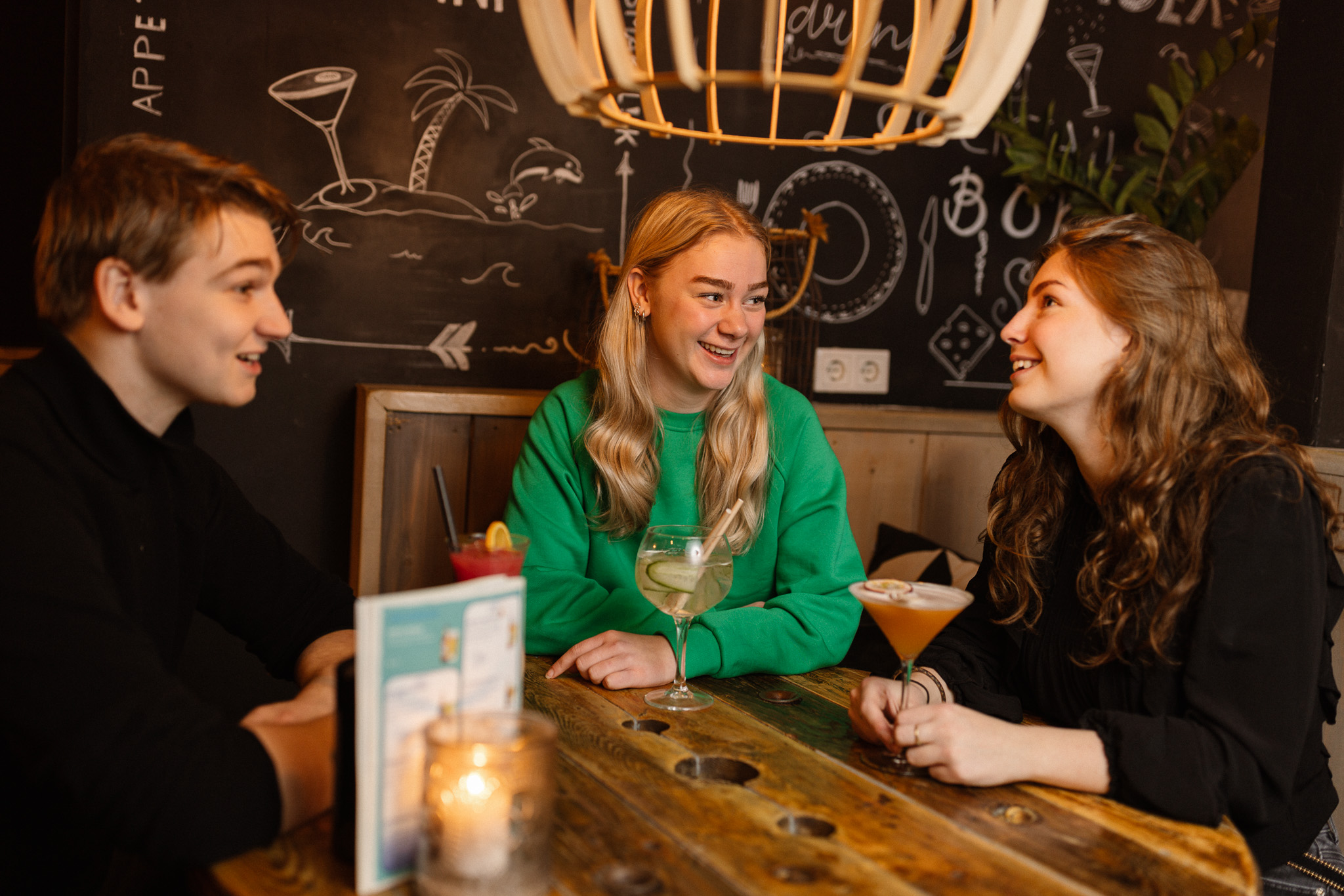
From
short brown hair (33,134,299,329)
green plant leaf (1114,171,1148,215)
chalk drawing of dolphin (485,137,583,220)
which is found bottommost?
short brown hair (33,134,299,329)

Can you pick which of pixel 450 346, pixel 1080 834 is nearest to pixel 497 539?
pixel 1080 834

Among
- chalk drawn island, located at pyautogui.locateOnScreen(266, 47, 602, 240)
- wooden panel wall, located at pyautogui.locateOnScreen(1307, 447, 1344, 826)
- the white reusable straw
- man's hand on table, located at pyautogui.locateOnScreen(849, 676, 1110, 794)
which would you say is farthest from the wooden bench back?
wooden panel wall, located at pyautogui.locateOnScreen(1307, 447, 1344, 826)

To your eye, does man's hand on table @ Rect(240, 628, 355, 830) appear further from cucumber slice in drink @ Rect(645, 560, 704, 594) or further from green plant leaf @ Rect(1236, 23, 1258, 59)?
green plant leaf @ Rect(1236, 23, 1258, 59)

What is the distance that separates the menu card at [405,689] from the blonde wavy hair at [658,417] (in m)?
1.05

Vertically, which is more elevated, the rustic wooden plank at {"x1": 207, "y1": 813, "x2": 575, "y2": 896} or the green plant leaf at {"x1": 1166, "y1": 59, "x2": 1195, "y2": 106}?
the green plant leaf at {"x1": 1166, "y1": 59, "x2": 1195, "y2": 106}

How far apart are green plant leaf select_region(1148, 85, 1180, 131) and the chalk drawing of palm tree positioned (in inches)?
90.9

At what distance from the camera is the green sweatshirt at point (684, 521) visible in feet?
6.23

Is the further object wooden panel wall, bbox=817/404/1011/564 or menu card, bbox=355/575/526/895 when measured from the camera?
wooden panel wall, bbox=817/404/1011/564

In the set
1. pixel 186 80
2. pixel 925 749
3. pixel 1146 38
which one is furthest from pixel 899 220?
pixel 925 749

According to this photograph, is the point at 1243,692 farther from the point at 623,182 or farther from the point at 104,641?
the point at 623,182

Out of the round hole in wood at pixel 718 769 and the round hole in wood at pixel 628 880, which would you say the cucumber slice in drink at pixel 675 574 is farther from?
the round hole in wood at pixel 628 880

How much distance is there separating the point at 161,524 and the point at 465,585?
2.22 feet

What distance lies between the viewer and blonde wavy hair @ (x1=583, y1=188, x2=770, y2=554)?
6.88 ft

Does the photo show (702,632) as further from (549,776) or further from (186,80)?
(186,80)
